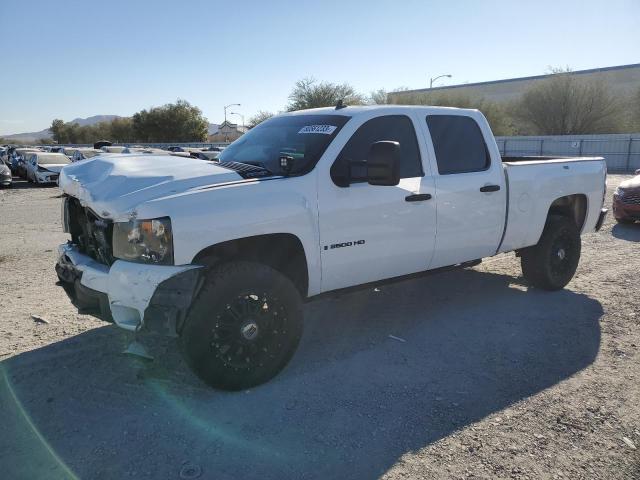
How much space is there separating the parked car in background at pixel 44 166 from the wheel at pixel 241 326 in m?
19.9

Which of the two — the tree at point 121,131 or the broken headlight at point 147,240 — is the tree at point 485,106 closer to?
the tree at point 121,131

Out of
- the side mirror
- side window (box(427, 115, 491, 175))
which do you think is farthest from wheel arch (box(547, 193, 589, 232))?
the side mirror

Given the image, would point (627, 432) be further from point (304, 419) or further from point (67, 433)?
point (67, 433)

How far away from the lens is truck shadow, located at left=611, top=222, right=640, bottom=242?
9445mm

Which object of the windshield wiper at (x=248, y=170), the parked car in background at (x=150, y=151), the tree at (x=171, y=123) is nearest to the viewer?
the windshield wiper at (x=248, y=170)

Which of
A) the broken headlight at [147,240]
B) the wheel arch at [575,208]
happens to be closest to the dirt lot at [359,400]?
the broken headlight at [147,240]

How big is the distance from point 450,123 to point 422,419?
2931mm

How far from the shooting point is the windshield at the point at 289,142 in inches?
164

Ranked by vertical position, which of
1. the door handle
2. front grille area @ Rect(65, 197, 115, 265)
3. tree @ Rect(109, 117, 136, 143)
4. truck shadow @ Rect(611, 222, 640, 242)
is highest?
tree @ Rect(109, 117, 136, 143)

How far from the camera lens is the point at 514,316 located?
5332mm

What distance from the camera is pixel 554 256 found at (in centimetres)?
609

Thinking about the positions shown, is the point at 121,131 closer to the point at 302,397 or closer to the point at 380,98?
the point at 380,98

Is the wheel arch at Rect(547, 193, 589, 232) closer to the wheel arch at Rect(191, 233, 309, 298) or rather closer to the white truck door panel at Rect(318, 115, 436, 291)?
the white truck door panel at Rect(318, 115, 436, 291)

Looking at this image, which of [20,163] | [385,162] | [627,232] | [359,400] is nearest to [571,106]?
[627,232]
